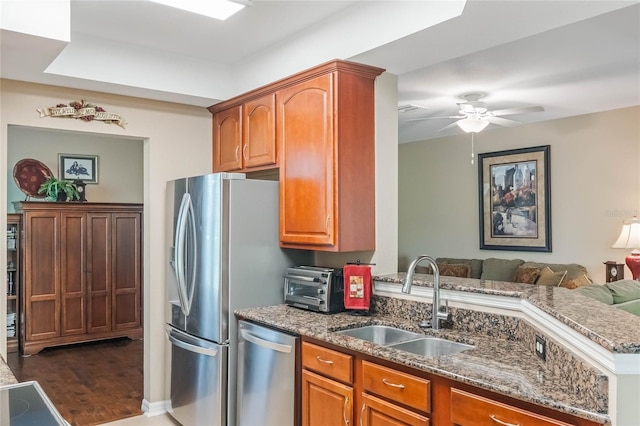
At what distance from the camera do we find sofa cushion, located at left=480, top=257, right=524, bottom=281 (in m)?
6.01

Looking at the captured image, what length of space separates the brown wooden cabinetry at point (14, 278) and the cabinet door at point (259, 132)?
3.35 meters

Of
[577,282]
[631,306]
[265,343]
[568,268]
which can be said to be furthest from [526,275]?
[265,343]

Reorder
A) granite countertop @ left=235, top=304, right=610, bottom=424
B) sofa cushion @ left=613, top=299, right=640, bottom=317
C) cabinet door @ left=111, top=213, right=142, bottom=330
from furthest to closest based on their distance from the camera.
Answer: cabinet door @ left=111, top=213, right=142, bottom=330 < sofa cushion @ left=613, top=299, right=640, bottom=317 < granite countertop @ left=235, top=304, right=610, bottom=424

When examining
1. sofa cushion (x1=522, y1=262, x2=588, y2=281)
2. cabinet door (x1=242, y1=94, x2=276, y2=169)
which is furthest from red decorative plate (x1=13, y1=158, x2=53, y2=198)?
sofa cushion (x1=522, y1=262, x2=588, y2=281)

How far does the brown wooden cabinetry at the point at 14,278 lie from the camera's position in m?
5.59

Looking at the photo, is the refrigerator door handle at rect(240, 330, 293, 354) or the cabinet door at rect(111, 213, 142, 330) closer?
the refrigerator door handle at rect(240, 330, 293, 354)

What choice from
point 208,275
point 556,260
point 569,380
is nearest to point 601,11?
point 569,380

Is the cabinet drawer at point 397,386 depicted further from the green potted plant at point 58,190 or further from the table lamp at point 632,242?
the green potted plant at point 58,190

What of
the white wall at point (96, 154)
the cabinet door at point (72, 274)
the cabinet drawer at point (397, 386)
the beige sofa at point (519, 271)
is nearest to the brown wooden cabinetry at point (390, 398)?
the cabinet drawer at point (397, 386)

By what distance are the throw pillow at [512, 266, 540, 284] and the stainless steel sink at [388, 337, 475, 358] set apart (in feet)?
11.1

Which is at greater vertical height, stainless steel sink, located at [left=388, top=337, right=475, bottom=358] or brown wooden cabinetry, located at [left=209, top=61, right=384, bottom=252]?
brown wooden cabinetry, located at [left=209, top=61, right=384, bottom=252]

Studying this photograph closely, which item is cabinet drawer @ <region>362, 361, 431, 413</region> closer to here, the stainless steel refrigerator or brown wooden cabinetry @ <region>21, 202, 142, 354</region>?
the stainless steel refrigerator

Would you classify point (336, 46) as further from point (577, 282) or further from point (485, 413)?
point (577, 282)

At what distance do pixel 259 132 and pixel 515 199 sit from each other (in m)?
3.88
